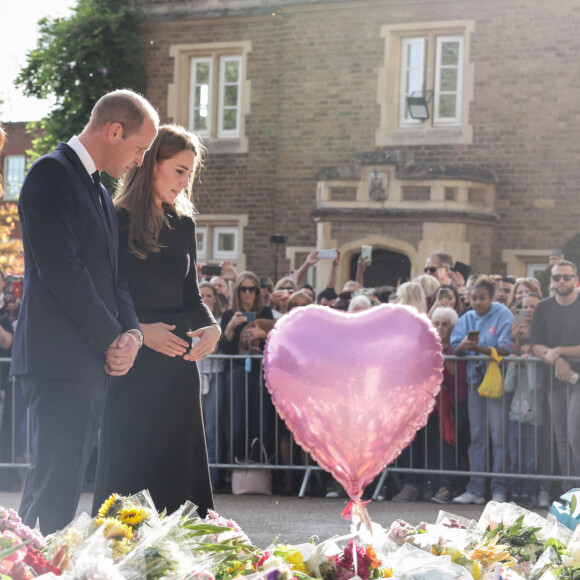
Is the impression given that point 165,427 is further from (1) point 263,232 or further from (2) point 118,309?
(1) point 263,232

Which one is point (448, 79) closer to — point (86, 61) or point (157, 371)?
point (86, 61)

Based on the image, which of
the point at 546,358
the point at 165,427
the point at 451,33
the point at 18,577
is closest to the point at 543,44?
the point at 451,33

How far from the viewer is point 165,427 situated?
4.29 m

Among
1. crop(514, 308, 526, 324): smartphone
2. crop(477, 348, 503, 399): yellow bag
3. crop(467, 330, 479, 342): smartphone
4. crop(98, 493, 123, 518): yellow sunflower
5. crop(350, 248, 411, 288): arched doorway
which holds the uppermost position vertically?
crop(350, 248, 411, 288): arched doorway

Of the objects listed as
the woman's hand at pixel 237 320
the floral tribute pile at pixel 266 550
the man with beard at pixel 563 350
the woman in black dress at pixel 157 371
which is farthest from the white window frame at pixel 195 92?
the floral tribute pile at pixel 266 550

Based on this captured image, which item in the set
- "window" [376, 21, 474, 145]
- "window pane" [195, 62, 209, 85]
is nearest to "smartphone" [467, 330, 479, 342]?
"window" [376, 21, 474, 145]

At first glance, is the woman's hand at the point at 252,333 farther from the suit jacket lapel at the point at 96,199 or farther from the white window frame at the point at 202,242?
the white window frame at the point at 202,242

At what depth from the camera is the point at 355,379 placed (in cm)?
370

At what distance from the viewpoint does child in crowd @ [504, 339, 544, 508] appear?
8.84 metres

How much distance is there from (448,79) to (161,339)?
16.2 m

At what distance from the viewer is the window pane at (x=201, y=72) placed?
2162 centimetres

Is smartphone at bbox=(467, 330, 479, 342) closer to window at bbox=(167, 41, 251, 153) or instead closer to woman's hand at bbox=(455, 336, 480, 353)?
woman's hand at bbox=(455, 336, 480, 353)

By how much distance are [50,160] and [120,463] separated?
50.2 inches

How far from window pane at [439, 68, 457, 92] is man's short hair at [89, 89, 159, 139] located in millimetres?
16307
